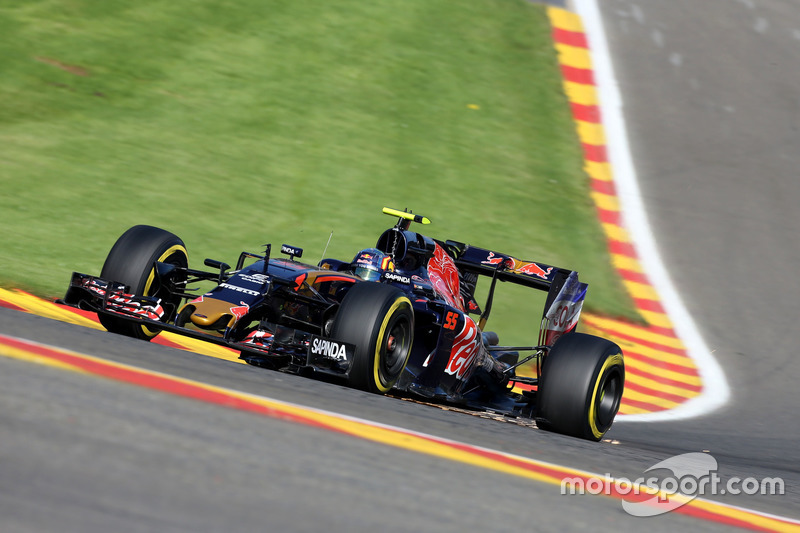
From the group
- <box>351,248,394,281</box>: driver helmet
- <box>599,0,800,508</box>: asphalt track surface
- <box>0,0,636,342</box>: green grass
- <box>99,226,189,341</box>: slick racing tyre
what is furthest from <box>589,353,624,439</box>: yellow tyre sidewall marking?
<box>0,0,636,342</box>: green grass

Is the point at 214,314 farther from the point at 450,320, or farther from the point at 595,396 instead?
the point at 595,396

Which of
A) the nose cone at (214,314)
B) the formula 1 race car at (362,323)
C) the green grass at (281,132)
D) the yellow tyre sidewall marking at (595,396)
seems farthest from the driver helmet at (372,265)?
the green grass at (281,132)

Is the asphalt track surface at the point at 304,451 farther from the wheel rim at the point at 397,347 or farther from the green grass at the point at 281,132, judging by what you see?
the green grass at the point at 281,132

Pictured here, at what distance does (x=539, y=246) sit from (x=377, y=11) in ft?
21.5

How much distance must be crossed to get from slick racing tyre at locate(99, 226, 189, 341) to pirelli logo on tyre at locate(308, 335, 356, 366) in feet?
4.27

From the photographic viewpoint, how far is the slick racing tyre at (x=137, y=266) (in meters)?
6.93

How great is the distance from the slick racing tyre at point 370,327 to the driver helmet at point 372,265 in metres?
1.07

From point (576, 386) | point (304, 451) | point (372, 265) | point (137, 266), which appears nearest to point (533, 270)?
point (372, 265)

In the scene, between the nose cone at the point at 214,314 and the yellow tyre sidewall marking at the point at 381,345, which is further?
the nose cone at the point at 214,314

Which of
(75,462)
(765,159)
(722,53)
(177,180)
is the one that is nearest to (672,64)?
(722,53)

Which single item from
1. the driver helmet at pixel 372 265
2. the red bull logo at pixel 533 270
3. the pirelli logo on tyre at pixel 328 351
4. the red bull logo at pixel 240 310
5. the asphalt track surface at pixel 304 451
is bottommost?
the asphalt track surface at pixel 304 451

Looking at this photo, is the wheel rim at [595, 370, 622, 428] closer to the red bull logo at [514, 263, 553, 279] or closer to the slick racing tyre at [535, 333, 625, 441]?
the slick racing tyre at [535, 333, 625, 441]

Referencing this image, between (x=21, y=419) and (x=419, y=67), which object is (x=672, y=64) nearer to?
(x=419, y=67)

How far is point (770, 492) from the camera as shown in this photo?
5.71 metres
